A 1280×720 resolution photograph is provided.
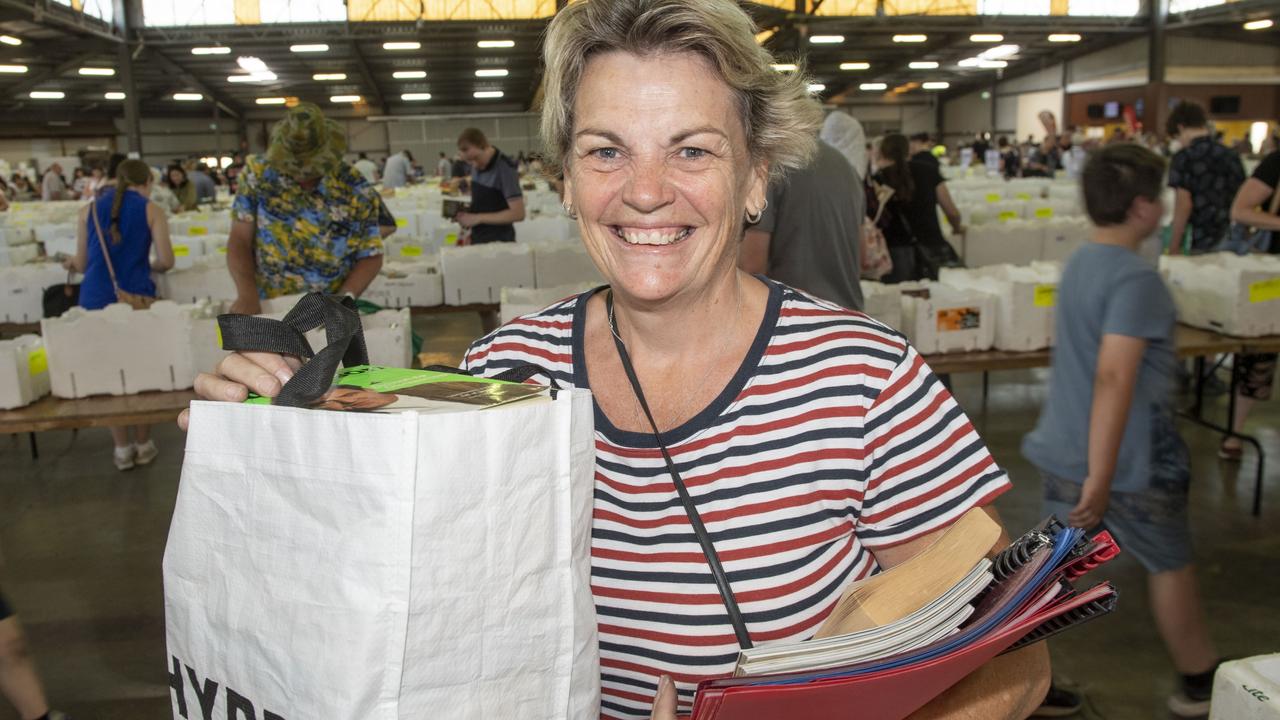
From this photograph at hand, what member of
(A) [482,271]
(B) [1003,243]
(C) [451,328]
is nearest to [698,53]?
(A) [482,271]

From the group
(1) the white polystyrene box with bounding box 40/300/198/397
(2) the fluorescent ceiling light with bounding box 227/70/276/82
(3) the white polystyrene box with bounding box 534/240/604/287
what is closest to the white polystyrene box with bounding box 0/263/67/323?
(1) the white polystyrene box with bounding box 40/300/198/397

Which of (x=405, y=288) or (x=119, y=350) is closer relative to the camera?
(x=119, y=350)

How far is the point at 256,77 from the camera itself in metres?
26.2

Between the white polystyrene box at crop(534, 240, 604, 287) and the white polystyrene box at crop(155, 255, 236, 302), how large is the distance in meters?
2.18

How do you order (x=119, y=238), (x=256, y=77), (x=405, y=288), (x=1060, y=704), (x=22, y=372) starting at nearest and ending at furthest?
(x=1060, y=704) < (x=22, y=372) < (x=119, y=238) < (x=405, y=288) < (x=256, y=77)

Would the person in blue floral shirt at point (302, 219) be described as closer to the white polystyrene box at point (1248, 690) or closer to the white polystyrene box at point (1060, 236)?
the white polystyrene box at point (1248, 690)

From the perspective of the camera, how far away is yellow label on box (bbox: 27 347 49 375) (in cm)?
345

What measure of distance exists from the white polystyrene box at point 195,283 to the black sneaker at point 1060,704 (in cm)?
533

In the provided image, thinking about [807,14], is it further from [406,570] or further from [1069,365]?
[406,570]

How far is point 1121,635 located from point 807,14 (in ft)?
62.1

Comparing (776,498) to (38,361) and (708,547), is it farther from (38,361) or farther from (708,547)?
(38,361)

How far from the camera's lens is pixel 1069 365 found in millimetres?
2709

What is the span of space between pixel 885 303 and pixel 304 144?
2331mm

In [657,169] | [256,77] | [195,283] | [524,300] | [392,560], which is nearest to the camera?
[392,560]
